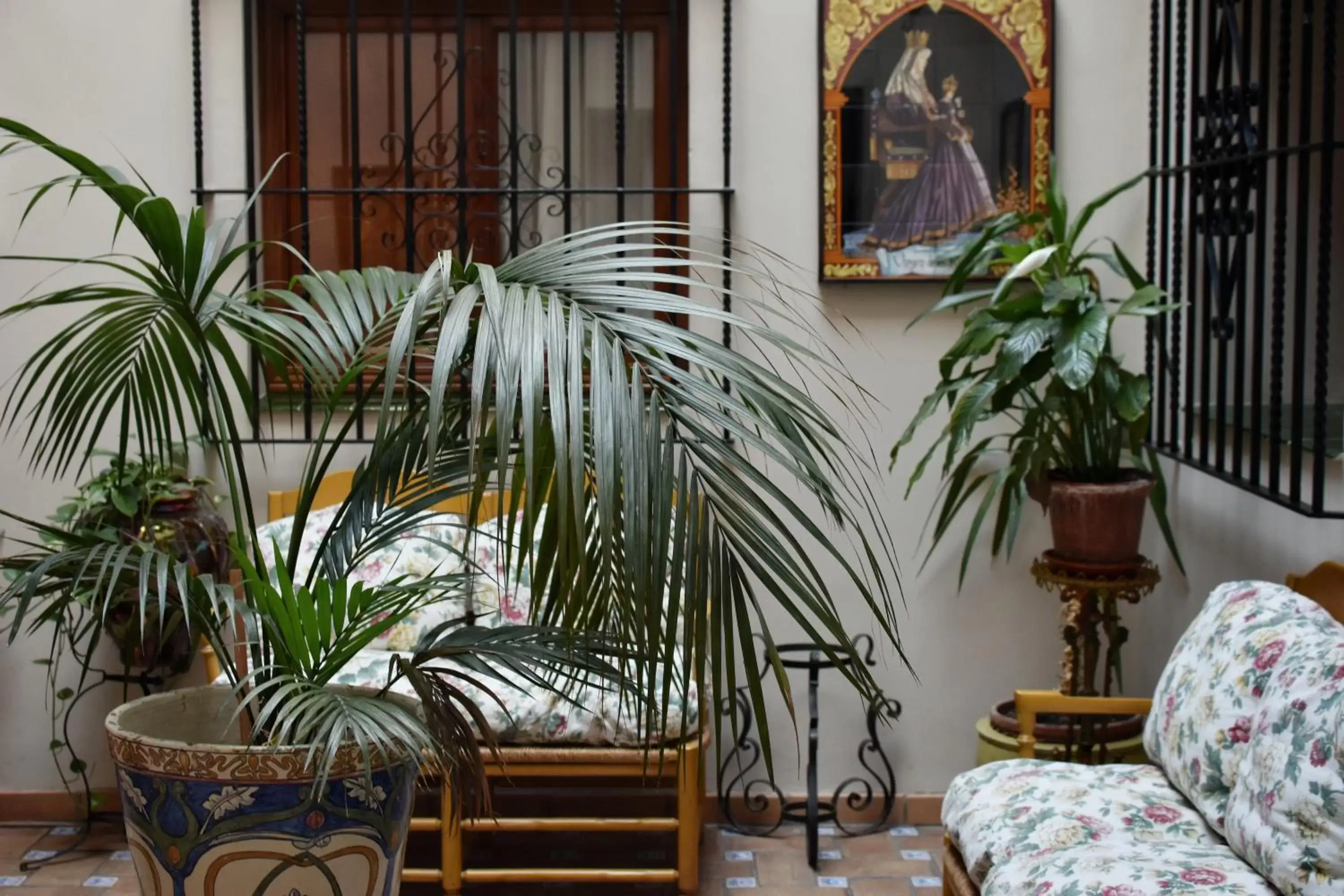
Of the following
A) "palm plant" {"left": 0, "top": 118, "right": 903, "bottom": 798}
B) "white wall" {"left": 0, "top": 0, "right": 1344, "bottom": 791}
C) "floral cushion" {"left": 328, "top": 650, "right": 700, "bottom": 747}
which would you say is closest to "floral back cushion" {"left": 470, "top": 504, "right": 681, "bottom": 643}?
"floral cushion" {"left": 328, "top": 650, "right": 700, "bottom": 747}

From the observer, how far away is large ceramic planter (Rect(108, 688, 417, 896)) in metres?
2.17

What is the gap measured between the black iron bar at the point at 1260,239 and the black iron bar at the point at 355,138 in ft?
6.99

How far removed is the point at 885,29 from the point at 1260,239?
125 centimetres

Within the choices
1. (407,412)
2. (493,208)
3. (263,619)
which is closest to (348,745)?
(263,619)

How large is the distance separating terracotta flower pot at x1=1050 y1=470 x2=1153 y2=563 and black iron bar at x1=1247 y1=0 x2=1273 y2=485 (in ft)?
1.44

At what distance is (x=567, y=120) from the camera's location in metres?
3.93

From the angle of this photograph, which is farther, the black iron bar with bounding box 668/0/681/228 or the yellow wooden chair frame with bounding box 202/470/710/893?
the black iron bar with bounding box 668/0/681/228

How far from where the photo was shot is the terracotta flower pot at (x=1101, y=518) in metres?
3.52

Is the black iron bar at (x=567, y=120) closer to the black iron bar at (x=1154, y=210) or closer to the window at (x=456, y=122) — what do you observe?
the window at (x=456, y=122)

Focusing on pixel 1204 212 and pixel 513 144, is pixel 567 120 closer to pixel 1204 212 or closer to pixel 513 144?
pixel 513 144

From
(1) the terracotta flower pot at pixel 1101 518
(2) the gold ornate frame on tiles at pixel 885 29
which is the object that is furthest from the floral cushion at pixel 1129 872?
(2) the gold ornate frame on tiles at pixel 885 29

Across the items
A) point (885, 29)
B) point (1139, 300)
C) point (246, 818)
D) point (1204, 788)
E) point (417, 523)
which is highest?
point (885, 29)

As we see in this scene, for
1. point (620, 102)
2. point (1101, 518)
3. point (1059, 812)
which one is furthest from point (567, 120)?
point (1059, 812)

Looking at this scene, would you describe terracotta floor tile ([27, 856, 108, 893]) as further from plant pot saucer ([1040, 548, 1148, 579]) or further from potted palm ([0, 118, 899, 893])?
plant pot saucer ([1040, 548, 1148, 579])
